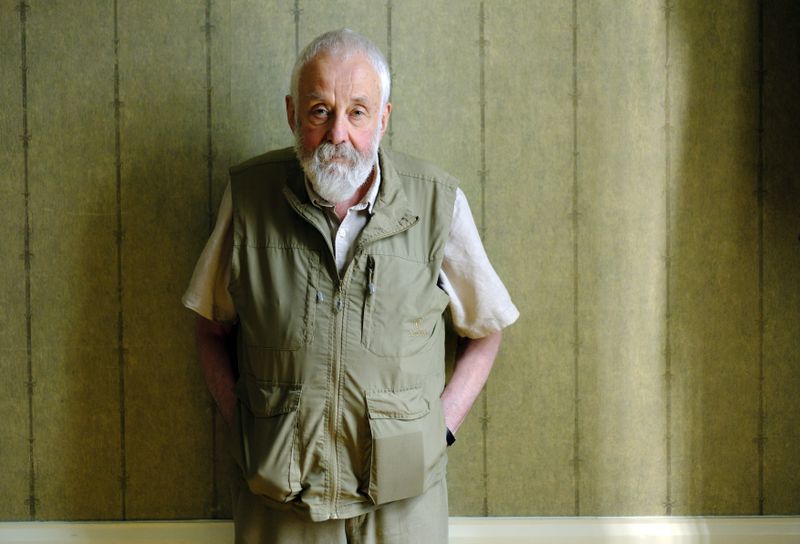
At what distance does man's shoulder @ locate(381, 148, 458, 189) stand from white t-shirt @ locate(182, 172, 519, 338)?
0.14ft

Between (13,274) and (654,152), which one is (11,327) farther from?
(654,152)

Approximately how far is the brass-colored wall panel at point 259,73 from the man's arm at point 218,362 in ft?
1.57

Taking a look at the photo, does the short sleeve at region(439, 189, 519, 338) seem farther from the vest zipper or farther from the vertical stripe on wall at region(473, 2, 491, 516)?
the vest zipper

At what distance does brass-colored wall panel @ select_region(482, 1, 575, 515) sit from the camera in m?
1.86

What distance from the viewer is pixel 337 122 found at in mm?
1460

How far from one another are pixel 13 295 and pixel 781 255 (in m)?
2.16

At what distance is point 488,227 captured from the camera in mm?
1890

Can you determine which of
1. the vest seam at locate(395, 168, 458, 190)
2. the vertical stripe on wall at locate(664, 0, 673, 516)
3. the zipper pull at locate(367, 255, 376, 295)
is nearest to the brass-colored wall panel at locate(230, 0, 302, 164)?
the vest seam at locate(395, 168, 458, 190)

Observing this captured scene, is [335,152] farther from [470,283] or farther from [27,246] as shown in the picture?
[27,246]

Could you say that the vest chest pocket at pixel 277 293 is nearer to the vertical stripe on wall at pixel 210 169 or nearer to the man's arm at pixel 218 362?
the man's arm at pixel 218 362

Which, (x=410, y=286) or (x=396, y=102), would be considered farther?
(x=396, y=102)

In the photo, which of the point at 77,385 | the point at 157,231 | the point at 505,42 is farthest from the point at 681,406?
the point at 77,385

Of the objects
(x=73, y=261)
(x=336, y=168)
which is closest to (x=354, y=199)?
(x=336, y=168)

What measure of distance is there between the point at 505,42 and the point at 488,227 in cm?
51
